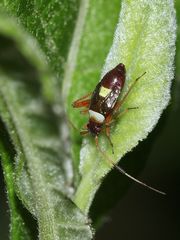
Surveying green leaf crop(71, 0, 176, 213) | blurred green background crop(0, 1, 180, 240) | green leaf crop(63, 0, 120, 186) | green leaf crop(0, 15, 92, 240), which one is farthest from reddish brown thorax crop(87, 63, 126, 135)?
blurred green background crop(0, 1, 180, 240)

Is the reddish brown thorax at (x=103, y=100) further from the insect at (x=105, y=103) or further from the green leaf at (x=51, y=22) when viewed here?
the green leaf at (x=51, y=22)

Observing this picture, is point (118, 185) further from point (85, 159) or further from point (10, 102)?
point (10, 102)

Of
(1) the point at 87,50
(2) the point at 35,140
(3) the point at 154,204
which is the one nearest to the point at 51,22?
(1) the point at 87,50

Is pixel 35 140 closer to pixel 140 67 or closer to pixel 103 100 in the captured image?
pixel 140 67

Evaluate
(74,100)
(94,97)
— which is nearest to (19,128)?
(74,100)

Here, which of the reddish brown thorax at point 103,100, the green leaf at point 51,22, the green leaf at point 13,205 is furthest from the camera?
the reddish brown thorax at point 103,100

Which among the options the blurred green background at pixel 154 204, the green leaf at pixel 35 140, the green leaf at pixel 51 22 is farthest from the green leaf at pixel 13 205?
the blurred green background at pixel 154 204
